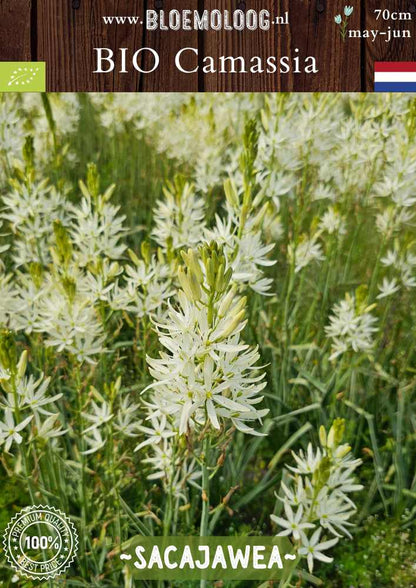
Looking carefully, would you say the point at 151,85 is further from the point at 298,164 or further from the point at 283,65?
the point at 298,164

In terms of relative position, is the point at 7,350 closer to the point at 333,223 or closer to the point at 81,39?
the point at 81,39

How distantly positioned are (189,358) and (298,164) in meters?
1.34

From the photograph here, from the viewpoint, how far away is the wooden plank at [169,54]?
7.71 feet

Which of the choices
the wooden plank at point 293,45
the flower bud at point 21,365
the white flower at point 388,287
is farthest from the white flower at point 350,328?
the flower bud at point 21,365

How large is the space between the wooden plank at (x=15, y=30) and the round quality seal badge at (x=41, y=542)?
1.83m

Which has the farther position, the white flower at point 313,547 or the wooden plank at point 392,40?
the wooden plank at point 392,40

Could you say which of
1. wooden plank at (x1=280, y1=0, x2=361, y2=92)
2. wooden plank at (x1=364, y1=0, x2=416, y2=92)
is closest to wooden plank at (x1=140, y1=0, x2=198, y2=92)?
wooden plank at (x1=280, y1=0, x2=361, y2=92)

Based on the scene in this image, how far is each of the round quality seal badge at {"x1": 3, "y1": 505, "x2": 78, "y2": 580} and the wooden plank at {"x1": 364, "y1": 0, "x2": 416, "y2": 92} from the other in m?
2.24

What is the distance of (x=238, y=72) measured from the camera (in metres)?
2.37

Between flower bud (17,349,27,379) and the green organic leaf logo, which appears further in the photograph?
the green organic leaf logo

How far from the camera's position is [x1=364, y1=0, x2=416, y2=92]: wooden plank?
234 cm

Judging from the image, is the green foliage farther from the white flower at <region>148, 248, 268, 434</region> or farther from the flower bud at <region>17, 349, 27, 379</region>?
A: the flower bud at <region>17, 349, 27, 379</region>

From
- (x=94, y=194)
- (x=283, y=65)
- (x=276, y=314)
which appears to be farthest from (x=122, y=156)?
(x=276, y=314)

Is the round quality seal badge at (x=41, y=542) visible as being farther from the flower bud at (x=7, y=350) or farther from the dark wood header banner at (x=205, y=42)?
the dark wood header banner at (x=205, y=42)
